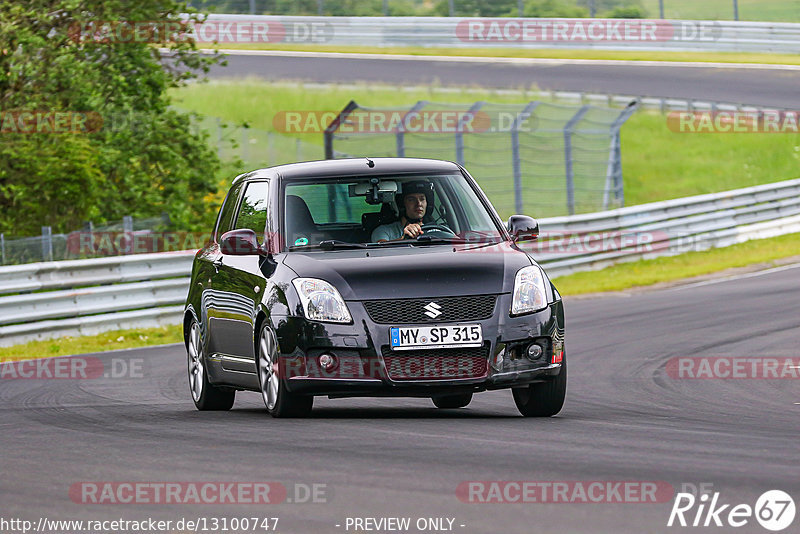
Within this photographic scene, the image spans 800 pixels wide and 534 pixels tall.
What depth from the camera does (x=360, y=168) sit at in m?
10.0

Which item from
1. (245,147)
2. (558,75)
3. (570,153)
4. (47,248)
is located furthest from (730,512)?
(558,75)


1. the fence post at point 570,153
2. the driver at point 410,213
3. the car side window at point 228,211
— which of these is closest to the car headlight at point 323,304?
the driver at point 410,213

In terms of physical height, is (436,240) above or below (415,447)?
above

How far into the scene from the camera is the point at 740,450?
7.32 metres

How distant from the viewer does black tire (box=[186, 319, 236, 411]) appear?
10.8 metres

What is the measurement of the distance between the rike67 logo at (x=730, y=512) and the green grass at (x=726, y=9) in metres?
41.0

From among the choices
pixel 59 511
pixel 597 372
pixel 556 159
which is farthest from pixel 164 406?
pixel 556 159

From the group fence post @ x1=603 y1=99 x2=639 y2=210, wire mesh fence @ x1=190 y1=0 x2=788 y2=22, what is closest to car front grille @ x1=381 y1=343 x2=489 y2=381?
fence post @ x1=603 y1=99 x2=639 y2=210

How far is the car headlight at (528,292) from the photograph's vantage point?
8938mm

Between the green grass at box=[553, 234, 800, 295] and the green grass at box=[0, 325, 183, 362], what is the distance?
6298 mm

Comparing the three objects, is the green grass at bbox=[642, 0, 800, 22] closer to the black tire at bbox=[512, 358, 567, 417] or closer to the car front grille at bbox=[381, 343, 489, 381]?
the black tire at bbox=[512, 358, 567, 417]

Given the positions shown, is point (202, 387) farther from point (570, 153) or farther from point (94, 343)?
point (570, 153)

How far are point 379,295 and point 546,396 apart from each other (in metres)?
1.30

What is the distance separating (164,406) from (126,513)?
197 inches
